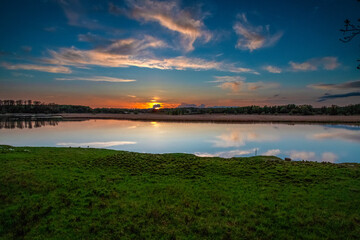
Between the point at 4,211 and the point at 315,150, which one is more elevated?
the point at 4,211

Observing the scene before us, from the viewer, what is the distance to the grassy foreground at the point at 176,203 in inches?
293

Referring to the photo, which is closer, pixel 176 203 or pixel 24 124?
pixel 176 203

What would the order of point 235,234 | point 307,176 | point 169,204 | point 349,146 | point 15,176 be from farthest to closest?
point 349,146
point 307,176
point 15,176
point 169,204
point 235,234

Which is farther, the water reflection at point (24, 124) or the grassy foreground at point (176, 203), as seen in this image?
the water reflection at point (24, 124)

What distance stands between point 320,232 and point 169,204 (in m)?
6.31

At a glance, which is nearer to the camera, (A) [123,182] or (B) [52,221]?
(B) [52,221]

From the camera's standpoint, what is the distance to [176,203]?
31.7ft

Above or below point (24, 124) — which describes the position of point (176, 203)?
above

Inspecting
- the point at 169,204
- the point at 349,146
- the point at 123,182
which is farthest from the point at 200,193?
the point at 349,146

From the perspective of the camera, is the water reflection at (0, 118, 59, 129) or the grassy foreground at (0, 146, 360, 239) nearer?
the grassy foreground at (0, 146, 360, 239)

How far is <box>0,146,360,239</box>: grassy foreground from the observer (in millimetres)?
7438

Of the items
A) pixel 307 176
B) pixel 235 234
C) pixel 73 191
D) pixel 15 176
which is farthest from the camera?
pixel 307 176

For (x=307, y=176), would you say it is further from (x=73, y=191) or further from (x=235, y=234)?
(x=73, y=191)

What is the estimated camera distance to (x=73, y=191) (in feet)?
35.3
